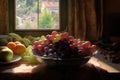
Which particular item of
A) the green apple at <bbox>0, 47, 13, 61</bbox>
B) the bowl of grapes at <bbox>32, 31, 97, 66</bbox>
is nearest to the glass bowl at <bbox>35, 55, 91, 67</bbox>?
the bowl of grapes at <bbox>32, 31, 97, 66</bbox>

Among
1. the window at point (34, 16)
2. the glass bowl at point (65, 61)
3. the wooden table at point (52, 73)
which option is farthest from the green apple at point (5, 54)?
the window at point (34, 16)

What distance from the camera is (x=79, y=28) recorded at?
8.90 ft

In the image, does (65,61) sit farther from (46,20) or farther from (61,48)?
(46,20)

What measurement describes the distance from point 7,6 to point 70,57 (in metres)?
1.64

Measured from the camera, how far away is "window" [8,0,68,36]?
9.02 feet

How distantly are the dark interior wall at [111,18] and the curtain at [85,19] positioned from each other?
111mm

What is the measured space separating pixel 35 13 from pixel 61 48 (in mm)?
1677

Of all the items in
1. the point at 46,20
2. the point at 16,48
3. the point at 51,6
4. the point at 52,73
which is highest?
the point at 51,6

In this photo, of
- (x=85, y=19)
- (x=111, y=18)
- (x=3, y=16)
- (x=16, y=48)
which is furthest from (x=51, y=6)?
(x=16, y=48)

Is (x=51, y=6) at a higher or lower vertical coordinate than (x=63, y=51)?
higher

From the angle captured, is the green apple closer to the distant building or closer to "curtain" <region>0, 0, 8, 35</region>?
"curtain" <region>0, 0, 8, 35</region>

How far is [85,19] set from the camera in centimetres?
271

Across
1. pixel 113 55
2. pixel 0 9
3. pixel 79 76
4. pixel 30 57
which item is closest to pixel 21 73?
pixel 30 57

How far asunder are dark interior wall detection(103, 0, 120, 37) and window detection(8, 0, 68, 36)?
0.48 m
